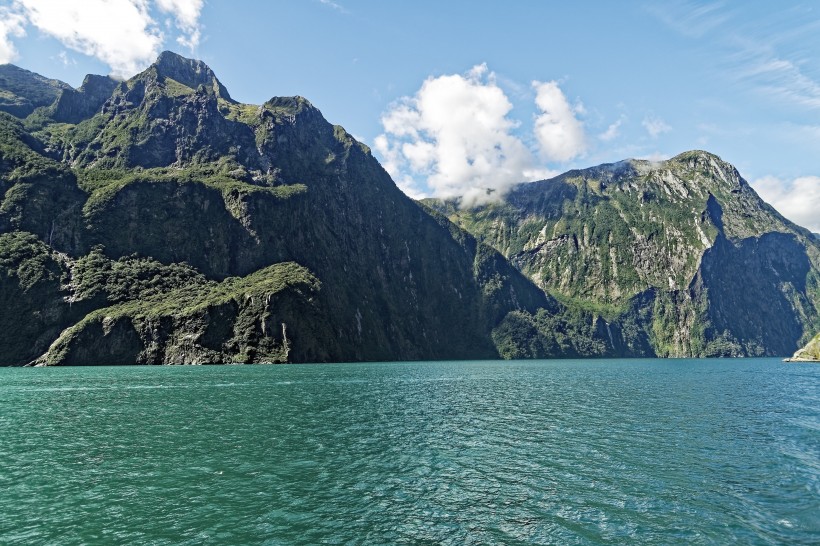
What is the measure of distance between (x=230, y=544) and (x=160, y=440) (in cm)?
2871

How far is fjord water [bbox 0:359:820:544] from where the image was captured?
2670 cm

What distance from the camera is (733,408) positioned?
7419 cm

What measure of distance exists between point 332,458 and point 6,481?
22.1m

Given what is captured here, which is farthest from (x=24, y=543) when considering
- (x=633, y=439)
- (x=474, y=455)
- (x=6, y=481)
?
(x=633, y=439)

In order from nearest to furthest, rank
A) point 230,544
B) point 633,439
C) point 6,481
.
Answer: point 230,544 → point 6,481 → point 633,439

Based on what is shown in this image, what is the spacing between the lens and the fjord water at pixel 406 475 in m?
26.7

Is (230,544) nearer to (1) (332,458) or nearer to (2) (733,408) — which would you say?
(1) (332,458)

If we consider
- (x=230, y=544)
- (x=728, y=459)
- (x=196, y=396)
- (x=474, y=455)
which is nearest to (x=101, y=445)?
(x=230, y=544)

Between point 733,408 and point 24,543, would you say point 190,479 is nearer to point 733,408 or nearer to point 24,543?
point 24,543

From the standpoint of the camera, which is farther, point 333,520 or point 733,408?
point 733,408

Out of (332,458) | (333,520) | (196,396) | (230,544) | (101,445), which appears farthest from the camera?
(196,396)

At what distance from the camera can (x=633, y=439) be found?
4981 cm

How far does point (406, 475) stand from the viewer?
3700 cm

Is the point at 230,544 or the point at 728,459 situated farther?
the point at 728,459
